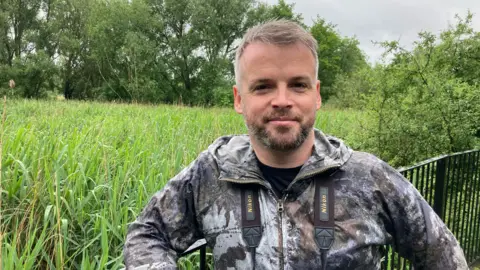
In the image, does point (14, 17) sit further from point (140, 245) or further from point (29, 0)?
point (140, 245)

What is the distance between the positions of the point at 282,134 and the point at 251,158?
163 mm

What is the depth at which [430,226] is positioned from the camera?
142cm

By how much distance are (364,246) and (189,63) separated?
37.5 metres

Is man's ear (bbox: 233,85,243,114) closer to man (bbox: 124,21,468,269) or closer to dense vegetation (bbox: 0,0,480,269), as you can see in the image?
man (bbox: 124,21,468,269)

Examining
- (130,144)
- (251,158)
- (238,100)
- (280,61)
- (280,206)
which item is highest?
(280,61)

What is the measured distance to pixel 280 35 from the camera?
4.77 feet

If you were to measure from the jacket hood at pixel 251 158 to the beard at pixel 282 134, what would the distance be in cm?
9

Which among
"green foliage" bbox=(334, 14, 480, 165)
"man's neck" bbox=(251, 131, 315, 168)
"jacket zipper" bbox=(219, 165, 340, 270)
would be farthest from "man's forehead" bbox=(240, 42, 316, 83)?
"green foliage" bbox=(334, 14, 480, 165)

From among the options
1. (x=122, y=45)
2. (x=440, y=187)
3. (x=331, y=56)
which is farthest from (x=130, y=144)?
(x=331, y=56)

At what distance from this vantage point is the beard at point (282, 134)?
56.6 inches

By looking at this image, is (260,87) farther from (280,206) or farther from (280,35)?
(280,206)

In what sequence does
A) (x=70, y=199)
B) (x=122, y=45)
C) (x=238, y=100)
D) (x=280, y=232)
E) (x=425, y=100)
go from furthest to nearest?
(x=122, y=45), (x=425, y=100), (x=70, y=199), (x=238, y=100), (x=280, y=232)

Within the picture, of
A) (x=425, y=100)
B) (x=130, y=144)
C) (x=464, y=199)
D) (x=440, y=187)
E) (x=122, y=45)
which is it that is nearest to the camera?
(x=440, y=187)

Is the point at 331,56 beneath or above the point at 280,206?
above
